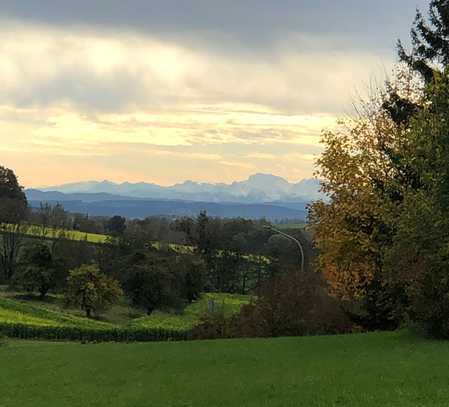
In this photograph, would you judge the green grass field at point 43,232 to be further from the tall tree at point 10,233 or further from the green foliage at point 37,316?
the green foliage at point 37,316

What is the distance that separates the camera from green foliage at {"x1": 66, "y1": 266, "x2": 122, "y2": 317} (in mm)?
63000

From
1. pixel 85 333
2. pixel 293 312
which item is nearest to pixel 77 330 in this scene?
pixel 85 333

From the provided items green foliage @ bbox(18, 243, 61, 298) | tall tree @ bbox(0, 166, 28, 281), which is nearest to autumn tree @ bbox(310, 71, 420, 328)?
green foliage @ bbox(18, 243, 61, 298)

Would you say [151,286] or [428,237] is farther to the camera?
[151,286]

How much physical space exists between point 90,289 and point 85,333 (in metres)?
13.5

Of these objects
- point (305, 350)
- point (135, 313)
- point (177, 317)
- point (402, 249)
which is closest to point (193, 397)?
point (305, 350)

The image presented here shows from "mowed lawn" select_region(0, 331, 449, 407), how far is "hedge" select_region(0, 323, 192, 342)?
22806mm

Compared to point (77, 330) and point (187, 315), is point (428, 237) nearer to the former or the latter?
point (77, 330)

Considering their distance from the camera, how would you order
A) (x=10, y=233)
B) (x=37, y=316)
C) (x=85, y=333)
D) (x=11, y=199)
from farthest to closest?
1. (x=11, y=199)
2. (x=10, y=233)
3. (x=37, y=316)
4. (x=85, y=333)

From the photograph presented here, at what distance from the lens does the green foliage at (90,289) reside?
207 ft

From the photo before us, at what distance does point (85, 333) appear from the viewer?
49312mm

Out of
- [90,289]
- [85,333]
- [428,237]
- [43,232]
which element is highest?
[428,237]

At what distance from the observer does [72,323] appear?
2267 inches

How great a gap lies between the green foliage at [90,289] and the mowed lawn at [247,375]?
3646cm
